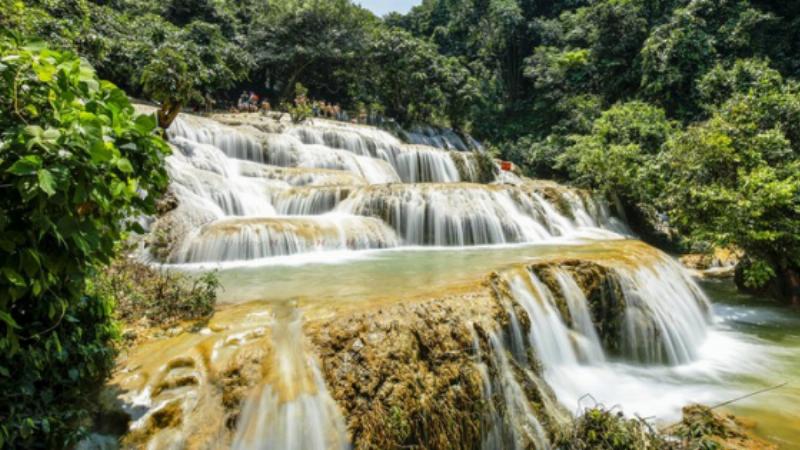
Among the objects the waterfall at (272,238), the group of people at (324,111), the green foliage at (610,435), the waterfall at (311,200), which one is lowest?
the green foliage at (610,435)

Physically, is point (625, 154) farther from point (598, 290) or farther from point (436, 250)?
point (598, 290)

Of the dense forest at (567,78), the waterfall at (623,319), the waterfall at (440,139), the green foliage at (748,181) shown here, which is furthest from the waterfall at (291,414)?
the waterfall at (440,139)

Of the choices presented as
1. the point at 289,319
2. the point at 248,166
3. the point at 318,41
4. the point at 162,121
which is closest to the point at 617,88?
A: the point at 318,41

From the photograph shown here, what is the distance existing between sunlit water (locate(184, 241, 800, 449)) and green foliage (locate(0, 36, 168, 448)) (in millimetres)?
2471

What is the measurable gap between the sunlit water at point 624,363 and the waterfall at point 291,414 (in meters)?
1.24

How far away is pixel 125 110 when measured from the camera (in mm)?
2557

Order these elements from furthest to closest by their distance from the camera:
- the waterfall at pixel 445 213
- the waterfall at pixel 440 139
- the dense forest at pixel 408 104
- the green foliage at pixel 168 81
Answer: the waterfall at pixel 440 139, the waterfall at pixel 445 213, the green foliage at pixel 168 81, the dense forest at pixel 408 104

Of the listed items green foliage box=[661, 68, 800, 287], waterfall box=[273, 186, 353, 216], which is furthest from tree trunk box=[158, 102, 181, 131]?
green foliage box=[661, 68, 800, 287]

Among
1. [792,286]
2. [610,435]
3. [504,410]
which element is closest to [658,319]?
[610,435]

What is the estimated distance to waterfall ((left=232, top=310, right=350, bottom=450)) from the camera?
10.4 feet

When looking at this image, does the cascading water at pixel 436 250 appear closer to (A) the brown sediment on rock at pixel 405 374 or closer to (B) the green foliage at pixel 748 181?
(A) the brown sediment on rock at pixel 405 374

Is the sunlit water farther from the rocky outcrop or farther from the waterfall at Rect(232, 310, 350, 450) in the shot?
the waterfall at Rect(232, 310, 350, 450)

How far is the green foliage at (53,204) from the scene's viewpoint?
1.99 meters

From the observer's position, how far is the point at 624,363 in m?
5.96
